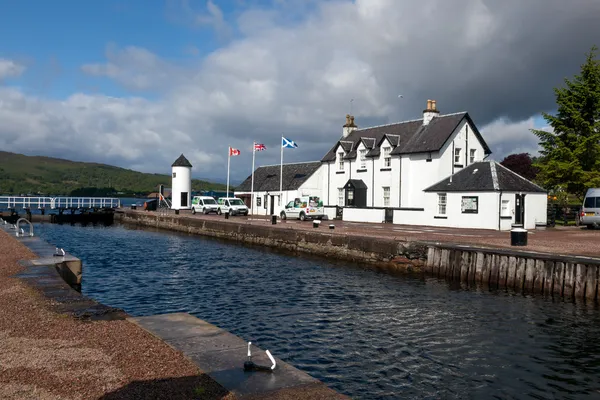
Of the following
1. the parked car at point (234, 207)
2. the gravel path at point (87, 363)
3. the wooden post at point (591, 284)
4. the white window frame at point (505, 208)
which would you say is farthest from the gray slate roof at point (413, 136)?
the gravel path at point (87, 363)

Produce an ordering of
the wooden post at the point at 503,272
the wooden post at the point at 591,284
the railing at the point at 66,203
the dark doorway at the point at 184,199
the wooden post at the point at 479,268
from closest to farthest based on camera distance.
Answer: the wooden post at the point at 591,284 < the wooden post at the point at 503,272 < the wooden post at the point at 479,268 < the railing at the point at 66,203 < the dark doorway at the point at 184,199

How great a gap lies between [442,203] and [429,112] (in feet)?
32.3

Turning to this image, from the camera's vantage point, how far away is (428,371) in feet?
32.0

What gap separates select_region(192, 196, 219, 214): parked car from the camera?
57562 millimetres

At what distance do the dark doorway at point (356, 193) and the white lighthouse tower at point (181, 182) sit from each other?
79.7 ft

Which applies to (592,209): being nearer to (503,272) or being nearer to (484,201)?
(484,201)

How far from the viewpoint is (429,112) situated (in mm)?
42312

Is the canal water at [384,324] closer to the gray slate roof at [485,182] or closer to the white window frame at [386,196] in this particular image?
the gray slate roof at [485,182]

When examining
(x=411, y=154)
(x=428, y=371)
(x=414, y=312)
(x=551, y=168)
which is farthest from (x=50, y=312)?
(x=551, y=168)

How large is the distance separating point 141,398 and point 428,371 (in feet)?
20.0

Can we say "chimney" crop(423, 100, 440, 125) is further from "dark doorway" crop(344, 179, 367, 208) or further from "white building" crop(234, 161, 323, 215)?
"white building" crop(234, 161, 323, 215)

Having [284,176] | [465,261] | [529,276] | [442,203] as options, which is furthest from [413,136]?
[529,276]

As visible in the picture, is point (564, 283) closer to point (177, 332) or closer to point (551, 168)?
point (177, 332)

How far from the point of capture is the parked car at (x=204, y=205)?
2266 inches
